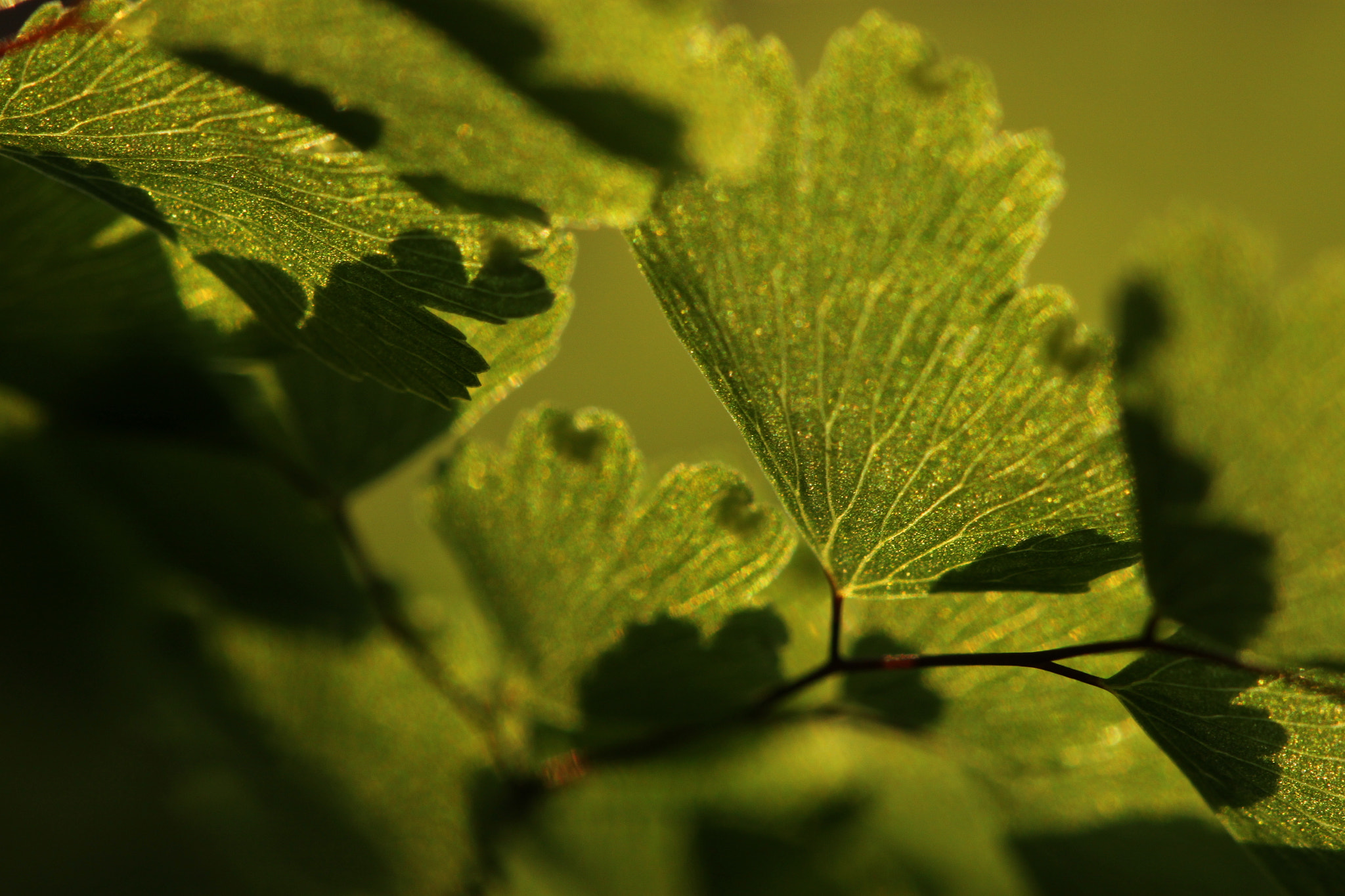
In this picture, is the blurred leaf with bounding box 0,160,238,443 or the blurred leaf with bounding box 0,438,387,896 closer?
the blurred leaf with bounding box 0,160,238,443

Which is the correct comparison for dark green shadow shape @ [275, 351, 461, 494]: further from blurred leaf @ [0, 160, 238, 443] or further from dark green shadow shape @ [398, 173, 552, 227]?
dark green shadow shape @ [398, 173, 552, 227]

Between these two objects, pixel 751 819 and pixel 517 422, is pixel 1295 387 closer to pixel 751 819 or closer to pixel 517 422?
pixel 517 422

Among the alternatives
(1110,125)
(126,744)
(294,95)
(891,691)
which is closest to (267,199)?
(294,95)

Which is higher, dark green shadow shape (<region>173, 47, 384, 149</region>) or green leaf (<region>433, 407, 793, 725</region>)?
dark green shadow shape (<region>173, 47, 384, 149</region>)

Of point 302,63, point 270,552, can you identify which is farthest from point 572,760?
point 302,63

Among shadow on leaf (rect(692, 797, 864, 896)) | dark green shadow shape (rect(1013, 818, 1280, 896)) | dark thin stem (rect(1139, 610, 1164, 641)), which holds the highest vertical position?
dark thin stem (rect(1139, 610, 1164, 641))

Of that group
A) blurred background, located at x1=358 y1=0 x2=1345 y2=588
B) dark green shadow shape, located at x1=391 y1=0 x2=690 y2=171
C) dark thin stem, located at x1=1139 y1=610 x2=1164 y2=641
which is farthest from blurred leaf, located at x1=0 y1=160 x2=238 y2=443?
blurred background, located at x1=358 y1=0 x2=1345 y2=588

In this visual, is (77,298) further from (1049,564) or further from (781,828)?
(781,828)
